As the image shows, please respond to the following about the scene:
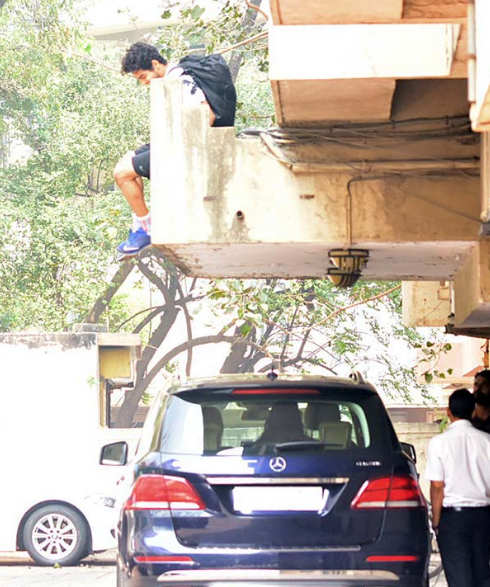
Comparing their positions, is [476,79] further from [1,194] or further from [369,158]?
[1,194]

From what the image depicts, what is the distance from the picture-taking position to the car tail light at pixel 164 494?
6266mm

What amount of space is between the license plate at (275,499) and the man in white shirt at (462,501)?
1.54 m

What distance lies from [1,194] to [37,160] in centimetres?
112

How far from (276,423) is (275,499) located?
0.46 m

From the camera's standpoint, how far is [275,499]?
20.6ft

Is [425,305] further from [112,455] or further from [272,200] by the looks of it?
[112,455]

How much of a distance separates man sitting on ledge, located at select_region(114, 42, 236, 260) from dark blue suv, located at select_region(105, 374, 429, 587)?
2.89 metres

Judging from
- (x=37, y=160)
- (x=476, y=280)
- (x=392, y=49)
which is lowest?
(x=476, y=280)

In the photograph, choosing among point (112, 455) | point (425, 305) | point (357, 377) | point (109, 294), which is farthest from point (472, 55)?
point (109, 294)

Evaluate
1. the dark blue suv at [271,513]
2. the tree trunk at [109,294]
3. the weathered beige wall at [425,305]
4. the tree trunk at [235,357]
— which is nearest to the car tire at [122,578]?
the dark blue suv at [271,513]

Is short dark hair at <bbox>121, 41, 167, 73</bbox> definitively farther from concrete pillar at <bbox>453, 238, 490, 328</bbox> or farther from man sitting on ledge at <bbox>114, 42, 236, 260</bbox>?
concrete pillar at <bbox>453, 238, 490, 328</bbox>

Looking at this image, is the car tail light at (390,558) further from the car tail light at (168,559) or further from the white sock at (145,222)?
the white sock at (145,222)

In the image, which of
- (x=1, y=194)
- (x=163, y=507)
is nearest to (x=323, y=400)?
(x=163, y=507)

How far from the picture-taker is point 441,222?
8.38 meters
